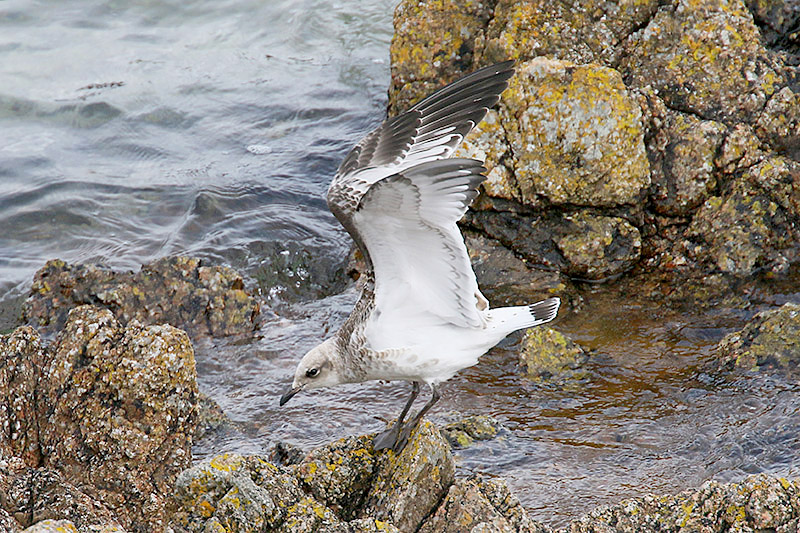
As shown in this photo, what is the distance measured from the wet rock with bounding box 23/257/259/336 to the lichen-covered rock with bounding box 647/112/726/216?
4.18m

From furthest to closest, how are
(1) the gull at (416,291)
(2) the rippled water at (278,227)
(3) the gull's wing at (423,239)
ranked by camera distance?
(2) the rippled water at (278,227) → (1) the gull at (416,291) → (3) the gull's wing at (423,239)

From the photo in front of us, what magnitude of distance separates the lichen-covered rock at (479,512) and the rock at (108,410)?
5.12 ft

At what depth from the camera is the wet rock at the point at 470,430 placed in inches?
227

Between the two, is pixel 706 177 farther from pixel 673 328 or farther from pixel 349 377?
pixel 349 377

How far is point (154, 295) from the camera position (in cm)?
769

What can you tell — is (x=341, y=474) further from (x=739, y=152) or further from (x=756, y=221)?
(x=739, y=152)

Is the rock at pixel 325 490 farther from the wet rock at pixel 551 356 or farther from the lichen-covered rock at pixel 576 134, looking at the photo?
the lichen-covered rock at pixel 576 134

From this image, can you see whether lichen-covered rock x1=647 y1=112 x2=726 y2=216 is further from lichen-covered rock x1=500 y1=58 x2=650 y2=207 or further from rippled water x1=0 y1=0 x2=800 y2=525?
rippled water x1=0 y1=0 x2=800 y2=525

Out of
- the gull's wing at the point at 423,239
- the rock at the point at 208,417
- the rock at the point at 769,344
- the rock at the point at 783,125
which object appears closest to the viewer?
the gull's wing at the point at 423,239

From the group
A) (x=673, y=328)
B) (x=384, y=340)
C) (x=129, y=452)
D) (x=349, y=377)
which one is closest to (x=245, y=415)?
(x=349, y=377)

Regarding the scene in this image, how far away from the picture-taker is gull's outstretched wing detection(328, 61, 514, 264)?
18.9ft

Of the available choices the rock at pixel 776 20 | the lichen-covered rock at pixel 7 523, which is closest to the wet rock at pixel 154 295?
the lichen-covered rock at pixel 7 523

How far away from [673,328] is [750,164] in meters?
1.78

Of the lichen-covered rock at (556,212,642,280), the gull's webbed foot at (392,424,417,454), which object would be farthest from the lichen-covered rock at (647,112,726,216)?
the gull's webbed foot at (392,424,417,454)
